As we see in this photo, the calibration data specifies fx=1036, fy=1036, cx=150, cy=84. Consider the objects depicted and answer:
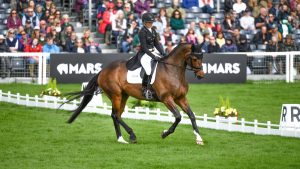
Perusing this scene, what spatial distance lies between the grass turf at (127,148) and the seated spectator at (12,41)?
26.1ft

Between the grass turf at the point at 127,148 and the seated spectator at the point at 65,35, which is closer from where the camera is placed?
the grass turf at the point at 127,148

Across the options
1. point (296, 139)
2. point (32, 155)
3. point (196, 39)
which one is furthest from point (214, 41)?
point (32, 155)

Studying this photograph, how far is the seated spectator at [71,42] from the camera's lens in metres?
34.5

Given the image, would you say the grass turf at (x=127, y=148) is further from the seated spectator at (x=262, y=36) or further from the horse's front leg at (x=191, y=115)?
the seated spectator at (x=262, y=36)

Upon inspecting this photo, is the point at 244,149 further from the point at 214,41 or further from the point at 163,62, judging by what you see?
the point at 214,41

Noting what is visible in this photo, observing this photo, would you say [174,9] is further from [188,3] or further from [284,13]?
[284,13]

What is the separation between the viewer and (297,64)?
3500 cm

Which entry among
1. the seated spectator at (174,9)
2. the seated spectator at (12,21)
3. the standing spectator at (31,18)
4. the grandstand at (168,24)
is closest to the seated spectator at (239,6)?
the grandstand at (168,24)

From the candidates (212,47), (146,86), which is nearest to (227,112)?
(146,86)

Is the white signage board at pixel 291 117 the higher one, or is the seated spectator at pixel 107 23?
the white signage board at pixel 291 117

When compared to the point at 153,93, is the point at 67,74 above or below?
below

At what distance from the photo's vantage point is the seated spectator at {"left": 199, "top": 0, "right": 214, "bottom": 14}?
39438 mm

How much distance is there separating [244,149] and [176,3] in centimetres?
1828

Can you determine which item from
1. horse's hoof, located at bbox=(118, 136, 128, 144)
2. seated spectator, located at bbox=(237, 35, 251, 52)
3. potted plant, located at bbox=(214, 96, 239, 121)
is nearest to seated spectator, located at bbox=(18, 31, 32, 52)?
seated spectator, located at bbox=(237, 35, 251, 52)
